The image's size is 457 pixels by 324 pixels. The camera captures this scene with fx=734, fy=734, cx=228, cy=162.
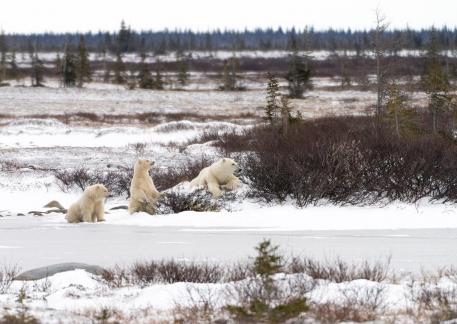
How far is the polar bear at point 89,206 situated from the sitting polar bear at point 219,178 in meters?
2.03

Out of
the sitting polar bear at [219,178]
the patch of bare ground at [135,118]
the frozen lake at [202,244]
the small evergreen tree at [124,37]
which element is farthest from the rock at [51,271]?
the small evergreen tree at [124,37]

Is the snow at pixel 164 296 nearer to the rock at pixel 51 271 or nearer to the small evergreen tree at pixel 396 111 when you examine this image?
the rock at pixel 51 271

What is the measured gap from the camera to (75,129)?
→ 109ft

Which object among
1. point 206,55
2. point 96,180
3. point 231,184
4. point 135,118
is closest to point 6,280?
point 231,184

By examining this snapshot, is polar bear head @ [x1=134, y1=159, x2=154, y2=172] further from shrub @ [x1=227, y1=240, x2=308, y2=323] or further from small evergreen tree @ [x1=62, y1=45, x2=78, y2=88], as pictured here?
small evergreen tree @ [x1=62, y1=45, x2=78, y2=88]

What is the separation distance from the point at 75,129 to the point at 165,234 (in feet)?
76.4

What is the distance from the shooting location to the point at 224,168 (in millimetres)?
13547

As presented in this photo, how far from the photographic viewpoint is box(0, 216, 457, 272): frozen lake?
8.46 metres

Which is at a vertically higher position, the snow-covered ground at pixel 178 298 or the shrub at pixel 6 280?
the snow-covered ground at pixel 178 298

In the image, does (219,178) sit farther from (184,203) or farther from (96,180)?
(96,180)

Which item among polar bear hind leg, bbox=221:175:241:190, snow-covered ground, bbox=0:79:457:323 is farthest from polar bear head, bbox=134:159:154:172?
polar bear hind leg, bbox=221:175:241:190

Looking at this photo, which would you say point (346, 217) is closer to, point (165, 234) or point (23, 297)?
point (165, 234)

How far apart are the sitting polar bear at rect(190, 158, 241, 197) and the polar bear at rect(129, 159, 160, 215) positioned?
3.10 ft

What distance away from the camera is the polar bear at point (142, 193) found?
12.9 meters
